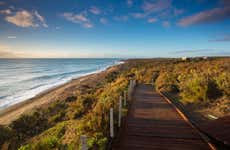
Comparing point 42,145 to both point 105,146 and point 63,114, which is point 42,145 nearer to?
point 105,146

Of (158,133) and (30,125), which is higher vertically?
(158,133)

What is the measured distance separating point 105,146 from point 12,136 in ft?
19.9

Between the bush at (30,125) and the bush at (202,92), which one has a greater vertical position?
the bush at (202,92)

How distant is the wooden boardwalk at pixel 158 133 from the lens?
4.33 meters

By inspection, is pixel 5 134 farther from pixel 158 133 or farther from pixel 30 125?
pixel 158 133

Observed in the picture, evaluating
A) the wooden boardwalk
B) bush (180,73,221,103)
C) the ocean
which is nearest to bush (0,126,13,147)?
the wooden boardwalk

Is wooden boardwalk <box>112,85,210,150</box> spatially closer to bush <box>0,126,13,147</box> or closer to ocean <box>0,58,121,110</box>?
bush <box>0,126,13,147</box>

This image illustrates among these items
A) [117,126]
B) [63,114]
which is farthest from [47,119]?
[117,126]

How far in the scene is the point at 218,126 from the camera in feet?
14.2

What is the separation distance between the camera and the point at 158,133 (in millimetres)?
5109

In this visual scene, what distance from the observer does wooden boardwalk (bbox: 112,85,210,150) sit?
14.2 ft

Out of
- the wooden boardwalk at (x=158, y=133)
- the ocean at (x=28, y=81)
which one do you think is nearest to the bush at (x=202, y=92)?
the wooden boardwalk at (x=158, y=133)

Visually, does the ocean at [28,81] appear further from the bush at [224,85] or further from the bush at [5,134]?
the bush at [224,85]

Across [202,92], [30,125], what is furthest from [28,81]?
[202,92]
